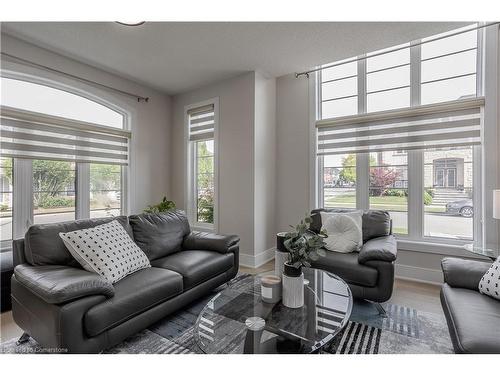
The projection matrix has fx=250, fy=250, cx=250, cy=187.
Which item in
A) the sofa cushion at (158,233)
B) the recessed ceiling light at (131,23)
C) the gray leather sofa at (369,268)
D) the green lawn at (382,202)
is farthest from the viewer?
the green lawn at (382,202)

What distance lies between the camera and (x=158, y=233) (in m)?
2.55

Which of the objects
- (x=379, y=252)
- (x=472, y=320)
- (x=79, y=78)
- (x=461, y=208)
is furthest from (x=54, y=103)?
(x=461, y=208)

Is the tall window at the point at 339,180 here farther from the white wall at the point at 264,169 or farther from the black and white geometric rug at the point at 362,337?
the black and white geometric rug at the point at 362,337

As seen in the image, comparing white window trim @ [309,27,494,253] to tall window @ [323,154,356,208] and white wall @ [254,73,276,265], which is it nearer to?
tall window @ [323,154,356,208]

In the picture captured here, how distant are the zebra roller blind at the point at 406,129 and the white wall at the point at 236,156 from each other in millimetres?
1089

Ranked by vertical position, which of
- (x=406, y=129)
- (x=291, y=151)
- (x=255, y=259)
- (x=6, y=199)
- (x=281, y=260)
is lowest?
(x=255, y=259)

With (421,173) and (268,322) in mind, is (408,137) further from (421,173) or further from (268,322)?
(268,322)

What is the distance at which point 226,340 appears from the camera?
1.28 meters

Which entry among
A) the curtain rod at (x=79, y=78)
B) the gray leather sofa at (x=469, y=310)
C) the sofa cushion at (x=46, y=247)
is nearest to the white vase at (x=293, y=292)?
the gray leather sofa at (x=469, y=310)

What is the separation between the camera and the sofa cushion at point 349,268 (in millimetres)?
2152

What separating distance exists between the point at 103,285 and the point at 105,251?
38 centimetres

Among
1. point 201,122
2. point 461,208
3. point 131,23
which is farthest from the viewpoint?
point 201,122
